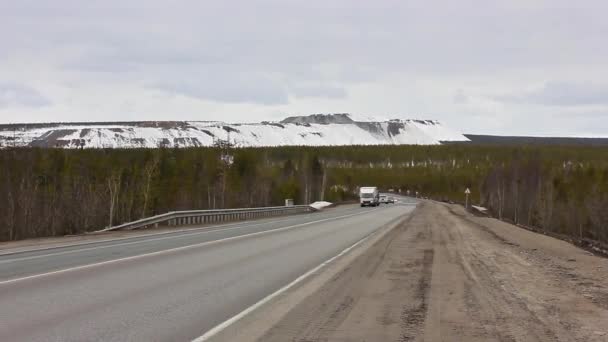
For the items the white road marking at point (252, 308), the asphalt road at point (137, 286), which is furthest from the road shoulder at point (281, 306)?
the asphalt road at point (137, 286)

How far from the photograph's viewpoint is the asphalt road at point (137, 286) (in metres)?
8.68

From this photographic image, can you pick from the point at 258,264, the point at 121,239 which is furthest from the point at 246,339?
the point at 121,239

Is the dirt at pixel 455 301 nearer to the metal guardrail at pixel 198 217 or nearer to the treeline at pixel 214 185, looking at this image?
the metal guardrail at pixel 198 217

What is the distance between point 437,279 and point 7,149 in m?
70.3

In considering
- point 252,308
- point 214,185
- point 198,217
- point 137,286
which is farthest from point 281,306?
point 214,185

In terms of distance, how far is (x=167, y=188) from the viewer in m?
119

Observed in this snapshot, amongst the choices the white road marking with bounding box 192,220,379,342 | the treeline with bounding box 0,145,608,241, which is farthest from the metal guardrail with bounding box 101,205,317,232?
the treeline with bounding box 0,145,608,241

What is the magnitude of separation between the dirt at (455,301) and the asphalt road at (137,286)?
1184 mm

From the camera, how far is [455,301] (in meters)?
11.4

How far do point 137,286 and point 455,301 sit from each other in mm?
5480

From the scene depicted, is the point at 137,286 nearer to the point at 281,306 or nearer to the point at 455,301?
the point at 281,306

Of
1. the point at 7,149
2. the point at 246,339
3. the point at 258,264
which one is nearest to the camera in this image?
the point at 246,339

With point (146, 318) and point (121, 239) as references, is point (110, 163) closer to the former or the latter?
point (121, 239)

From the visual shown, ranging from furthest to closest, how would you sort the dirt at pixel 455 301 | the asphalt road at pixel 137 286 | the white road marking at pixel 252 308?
the dirt at pixel 455 301, the asphalt road at pixel 137 286, the white road marking at pixel 252 308
